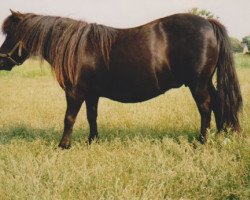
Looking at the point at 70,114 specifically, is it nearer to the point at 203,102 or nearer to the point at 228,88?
the point at 203,102

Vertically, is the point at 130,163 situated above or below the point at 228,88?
below

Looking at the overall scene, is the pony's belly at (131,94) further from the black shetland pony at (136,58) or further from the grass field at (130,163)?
the grass field at (130,163)

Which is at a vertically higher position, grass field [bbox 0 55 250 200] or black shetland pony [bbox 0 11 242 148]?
black shetland pony [bbox 0 11 242 148]

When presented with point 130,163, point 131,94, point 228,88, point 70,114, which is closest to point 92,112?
point 70,114

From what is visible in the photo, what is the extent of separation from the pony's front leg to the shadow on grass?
1.40 ft

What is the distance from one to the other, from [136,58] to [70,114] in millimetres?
1281

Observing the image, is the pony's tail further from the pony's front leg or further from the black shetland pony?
the pony's front leg

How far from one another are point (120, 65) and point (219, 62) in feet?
4.91

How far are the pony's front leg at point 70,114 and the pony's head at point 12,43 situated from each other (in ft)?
3.48

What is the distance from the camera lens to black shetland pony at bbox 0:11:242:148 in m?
4.70

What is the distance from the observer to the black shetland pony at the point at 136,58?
4.70 metres

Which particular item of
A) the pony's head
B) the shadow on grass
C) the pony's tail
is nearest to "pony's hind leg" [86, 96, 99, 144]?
the shadow on grass

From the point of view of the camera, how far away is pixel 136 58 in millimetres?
4730

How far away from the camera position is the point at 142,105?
846cm
